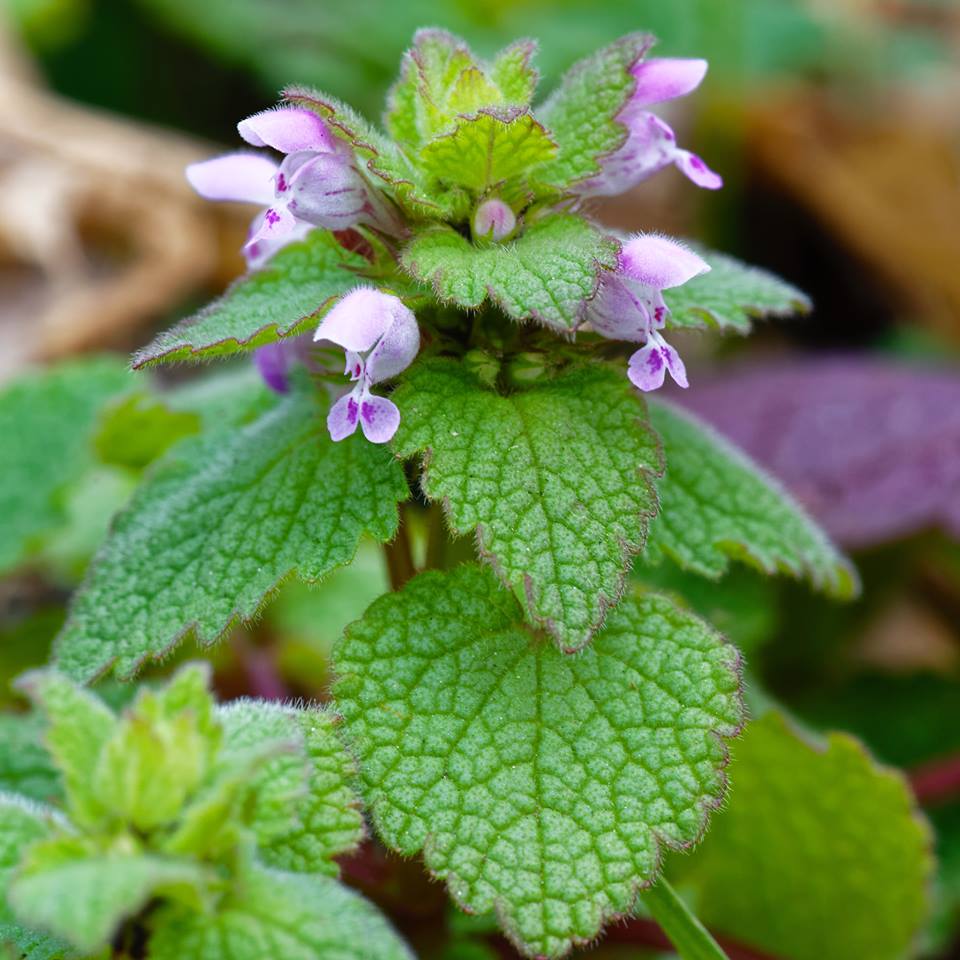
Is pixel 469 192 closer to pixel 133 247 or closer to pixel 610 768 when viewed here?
pixel 610 768

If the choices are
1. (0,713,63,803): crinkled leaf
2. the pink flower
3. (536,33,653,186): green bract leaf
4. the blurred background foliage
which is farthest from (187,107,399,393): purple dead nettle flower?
(0,713,63,803): crinkled leaf

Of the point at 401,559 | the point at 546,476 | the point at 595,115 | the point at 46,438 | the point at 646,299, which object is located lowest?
the point at 46,438

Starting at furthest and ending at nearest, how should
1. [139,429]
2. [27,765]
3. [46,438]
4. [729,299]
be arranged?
1. [46,438]
2. [139,429]
3. [27,765]
4. [729,299]

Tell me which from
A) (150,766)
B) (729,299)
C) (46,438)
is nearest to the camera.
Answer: (150,766)

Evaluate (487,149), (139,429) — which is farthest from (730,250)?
(487,149)

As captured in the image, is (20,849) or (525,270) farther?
(525,270)

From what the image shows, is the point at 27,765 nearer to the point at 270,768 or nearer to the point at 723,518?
the point at 270,768

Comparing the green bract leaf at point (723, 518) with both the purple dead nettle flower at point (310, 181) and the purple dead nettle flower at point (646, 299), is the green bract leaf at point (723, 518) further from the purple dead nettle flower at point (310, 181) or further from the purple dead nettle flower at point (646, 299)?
the purple dead nettle flower at point (310, 181)

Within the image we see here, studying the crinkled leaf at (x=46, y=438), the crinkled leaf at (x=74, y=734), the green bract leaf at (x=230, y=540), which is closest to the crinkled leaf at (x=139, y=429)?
the crinkled leaf at (x=46, y=438)
